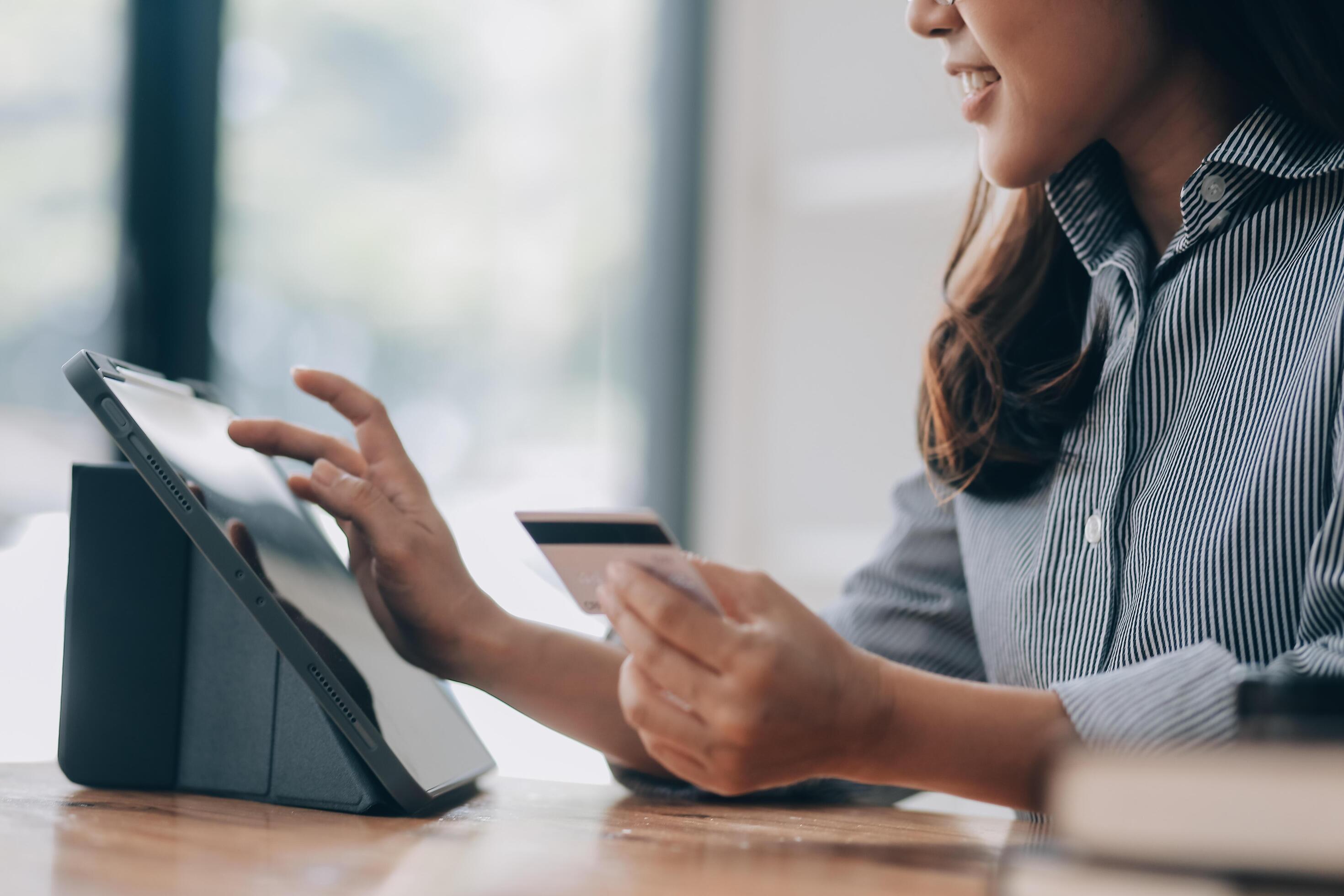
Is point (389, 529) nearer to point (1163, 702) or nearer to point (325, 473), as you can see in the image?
Result: point (325, 473)

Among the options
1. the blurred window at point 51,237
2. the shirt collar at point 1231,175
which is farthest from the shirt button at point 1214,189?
the blurred window at point 51,237

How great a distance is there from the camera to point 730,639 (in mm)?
493

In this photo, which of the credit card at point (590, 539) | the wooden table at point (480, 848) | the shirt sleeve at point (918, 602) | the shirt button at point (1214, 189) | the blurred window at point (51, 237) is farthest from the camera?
the blurred window at point (51, 237)

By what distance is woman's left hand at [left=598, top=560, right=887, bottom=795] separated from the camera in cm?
49

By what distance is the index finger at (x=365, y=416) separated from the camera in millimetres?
762

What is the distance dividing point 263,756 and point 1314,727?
0.56m

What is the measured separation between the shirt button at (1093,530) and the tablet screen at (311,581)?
0.46m

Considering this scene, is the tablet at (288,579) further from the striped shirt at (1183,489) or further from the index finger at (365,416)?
the striped shirt at (1183,489)

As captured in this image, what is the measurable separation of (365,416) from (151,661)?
21cm

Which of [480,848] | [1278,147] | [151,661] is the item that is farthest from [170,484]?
[1278,147]

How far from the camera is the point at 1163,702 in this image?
1.81 ft

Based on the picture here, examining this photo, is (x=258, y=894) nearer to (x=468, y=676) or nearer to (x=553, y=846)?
(x=553, y=846)

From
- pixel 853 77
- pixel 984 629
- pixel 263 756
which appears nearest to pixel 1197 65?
pixel 984 629

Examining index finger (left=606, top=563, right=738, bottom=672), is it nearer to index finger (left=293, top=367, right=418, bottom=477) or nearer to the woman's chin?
index finger (left=293, top=367, right=418, bottom=477)
